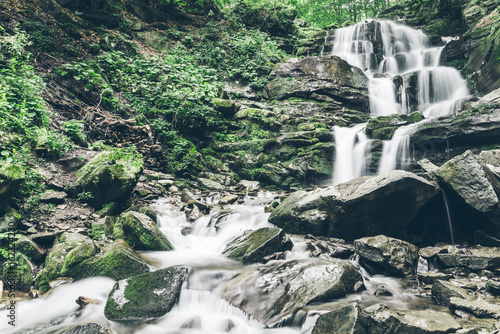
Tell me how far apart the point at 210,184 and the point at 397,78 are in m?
11.8

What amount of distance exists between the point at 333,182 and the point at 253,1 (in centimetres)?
1666

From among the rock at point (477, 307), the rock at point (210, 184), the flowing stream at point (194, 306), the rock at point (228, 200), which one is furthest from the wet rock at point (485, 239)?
the rock at point (210, 184)

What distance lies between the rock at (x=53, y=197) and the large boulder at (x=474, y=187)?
810 cm

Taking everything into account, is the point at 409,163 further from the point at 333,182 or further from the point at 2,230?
the point at 2,230

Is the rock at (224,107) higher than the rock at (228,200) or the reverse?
higher

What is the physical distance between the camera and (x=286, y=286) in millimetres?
4117

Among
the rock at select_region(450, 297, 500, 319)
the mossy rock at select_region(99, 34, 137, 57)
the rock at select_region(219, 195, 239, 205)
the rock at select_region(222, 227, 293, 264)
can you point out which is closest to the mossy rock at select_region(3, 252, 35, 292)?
the rock at select_region(222, 227, 293, 264)

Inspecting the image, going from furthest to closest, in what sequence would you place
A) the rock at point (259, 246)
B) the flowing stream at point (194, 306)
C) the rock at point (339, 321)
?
the rock at point (259, 246) → the flowing stream at point (194, 306) → the rock at point (339, 321)

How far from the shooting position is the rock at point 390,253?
498 cm

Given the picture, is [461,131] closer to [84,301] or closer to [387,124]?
[387,124]

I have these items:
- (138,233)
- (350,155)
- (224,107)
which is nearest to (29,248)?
(138,233)

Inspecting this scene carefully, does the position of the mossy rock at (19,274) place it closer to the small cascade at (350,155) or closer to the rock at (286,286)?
the rock at (286,286)

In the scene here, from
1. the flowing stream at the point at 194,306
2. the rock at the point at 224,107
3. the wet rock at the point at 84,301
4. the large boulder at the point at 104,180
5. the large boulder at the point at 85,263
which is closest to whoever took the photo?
the flowing stream at the point at 194,306

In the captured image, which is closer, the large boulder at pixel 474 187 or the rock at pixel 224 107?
the large boulder at pixel 474 187
